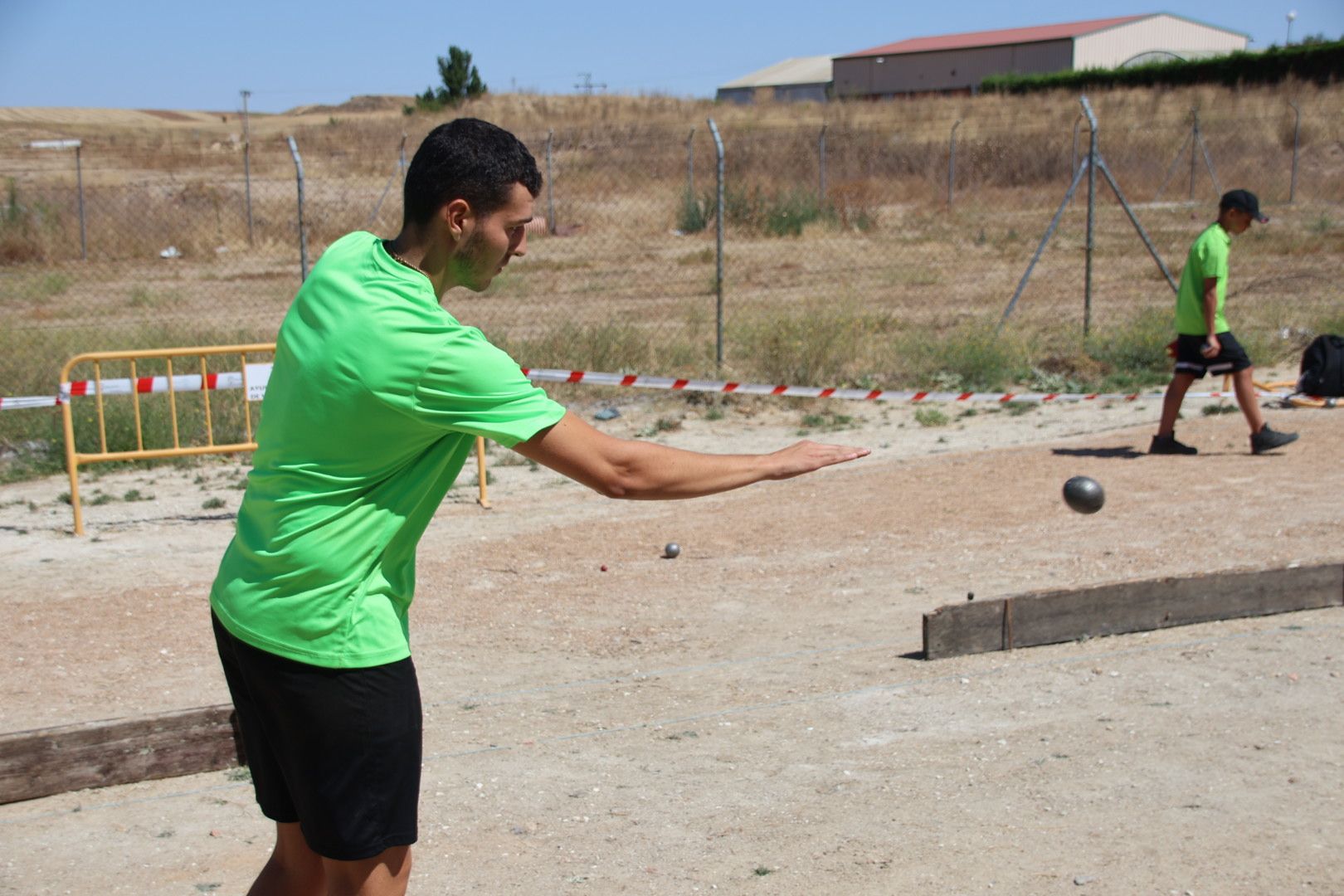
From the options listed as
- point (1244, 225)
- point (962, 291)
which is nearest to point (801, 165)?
point (962, 291)

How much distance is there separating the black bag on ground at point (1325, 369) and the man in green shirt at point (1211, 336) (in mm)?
1676

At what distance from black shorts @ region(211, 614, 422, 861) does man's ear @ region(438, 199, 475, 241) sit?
878mm

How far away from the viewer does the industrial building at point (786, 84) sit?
7719cm

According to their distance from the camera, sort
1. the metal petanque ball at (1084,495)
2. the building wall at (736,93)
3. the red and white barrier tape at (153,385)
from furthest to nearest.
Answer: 1. the building wall at (736,93)
2. the red and white barrier tape at (153,385)
3. the metal petanque ball at (1084,495)

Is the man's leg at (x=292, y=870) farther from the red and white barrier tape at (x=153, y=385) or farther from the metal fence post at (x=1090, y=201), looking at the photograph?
the metal fence post at (x=1090, y=201)

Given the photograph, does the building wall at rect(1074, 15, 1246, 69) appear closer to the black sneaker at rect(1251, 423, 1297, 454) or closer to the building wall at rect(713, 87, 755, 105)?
the building wall at rect(713, 87, 755, 105)

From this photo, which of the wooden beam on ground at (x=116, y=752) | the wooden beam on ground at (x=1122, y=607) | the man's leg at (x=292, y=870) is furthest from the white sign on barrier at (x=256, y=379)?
the man's leg at (x=292, y=870)

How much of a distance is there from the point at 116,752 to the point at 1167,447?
7957 millimetres

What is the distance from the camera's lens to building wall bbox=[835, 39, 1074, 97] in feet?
209

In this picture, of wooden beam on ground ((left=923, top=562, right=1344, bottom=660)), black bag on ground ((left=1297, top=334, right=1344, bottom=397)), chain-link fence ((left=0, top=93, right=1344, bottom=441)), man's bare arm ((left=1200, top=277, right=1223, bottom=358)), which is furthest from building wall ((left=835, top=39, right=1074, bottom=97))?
wooden beam on ground ((left=923, top=562, right=1344, bottom=660))

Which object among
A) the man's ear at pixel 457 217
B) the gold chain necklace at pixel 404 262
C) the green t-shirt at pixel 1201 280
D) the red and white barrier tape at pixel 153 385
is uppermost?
the man's ear at pixel 457 217

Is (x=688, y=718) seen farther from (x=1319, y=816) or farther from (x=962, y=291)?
(x=962, y=291)

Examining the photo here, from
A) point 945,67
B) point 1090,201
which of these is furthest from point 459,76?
point 1090,201

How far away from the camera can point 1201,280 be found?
9891 millimetres
